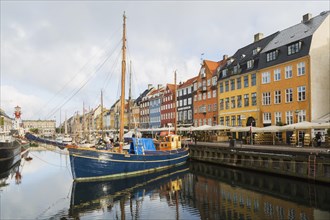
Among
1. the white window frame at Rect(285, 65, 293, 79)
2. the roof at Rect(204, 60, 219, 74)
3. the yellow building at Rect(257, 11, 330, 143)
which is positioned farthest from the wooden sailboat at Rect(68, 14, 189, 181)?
the roof at Rect(204, 60, 219, 74)

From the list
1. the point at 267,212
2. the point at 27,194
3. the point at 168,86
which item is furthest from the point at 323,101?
the point at 168,86

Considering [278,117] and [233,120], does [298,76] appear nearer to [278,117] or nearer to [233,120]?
[278,117]

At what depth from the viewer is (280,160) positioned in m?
24.9

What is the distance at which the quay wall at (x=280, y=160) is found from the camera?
70.8 feet

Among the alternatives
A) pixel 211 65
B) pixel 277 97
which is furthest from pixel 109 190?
pixel 211 65

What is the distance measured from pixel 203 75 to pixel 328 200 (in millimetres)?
45640

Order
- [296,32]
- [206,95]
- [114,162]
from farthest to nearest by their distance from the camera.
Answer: [206,95]
[296,32]
[114,162]

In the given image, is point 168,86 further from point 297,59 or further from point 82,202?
point 82,202

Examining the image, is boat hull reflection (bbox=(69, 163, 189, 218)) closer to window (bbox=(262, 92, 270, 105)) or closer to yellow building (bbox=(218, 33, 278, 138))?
window (bbox=(262, 92, 270, 105))

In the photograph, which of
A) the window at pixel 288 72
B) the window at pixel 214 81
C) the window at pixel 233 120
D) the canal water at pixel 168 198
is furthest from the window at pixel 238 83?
the canal water at pixel 168 198

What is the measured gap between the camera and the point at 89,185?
22.6m

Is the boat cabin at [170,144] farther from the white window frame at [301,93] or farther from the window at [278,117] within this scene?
the white window frame at [301,93]

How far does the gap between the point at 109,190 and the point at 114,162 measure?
3.60 m

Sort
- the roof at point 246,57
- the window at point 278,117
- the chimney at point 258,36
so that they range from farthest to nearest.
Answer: the chimney at point 258,36 < the roof at point 246,57 < the window at point 278,117
